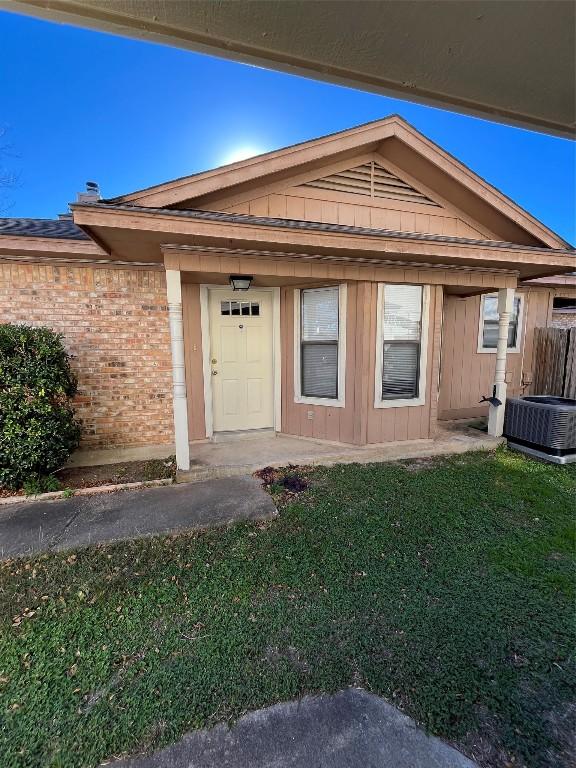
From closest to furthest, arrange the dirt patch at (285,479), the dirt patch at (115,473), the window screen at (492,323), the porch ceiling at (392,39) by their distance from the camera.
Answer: the porch ceiling at (392,39)
the dirt patch at (285,479)
the dirt patch at (115,473)
the window screen at (492,323)

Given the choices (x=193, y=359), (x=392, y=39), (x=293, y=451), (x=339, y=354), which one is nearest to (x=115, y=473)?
(x=193, y=359)

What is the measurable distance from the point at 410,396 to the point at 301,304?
6.87ft

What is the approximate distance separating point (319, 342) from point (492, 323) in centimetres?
391

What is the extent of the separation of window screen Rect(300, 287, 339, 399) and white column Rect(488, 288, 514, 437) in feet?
8.40

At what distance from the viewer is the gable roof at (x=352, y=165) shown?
3.57 meters

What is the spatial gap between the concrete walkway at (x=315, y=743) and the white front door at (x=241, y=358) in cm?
408

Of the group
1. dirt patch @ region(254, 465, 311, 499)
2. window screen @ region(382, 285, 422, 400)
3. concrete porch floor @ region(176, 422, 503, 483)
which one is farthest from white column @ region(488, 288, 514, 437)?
dirt patch @ region(254, 465, 311, 499)

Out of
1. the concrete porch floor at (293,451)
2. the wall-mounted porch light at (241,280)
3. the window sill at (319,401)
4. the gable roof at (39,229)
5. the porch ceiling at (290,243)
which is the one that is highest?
the gable roof at (39,229)

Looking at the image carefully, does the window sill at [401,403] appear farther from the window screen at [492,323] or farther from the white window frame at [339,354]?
the window screen at [492,323]

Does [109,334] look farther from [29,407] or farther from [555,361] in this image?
[555,361]

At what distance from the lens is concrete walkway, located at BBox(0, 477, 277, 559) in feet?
9.82

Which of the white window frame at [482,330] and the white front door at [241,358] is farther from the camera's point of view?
the white window frame at [482,330]

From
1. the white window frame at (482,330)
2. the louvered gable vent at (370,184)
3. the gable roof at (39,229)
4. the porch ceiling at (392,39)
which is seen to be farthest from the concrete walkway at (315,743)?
the white window frame at (482,330)

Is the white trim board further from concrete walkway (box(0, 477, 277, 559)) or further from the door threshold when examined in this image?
concrete walkway (box(0, 477, 277, 559))
